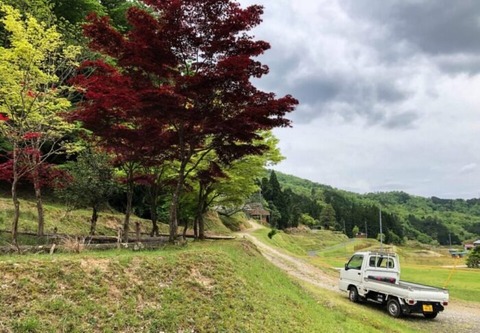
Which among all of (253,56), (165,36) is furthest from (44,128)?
(253,56)

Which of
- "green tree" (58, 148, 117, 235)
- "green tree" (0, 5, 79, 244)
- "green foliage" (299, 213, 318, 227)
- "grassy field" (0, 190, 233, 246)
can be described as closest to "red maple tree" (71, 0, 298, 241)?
"green tree" (0, 5, 79, 244)

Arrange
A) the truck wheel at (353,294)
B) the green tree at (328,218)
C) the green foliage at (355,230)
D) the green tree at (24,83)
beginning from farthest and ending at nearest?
1. the green tree at (328,218)
2. the green foliage at (355,230)
3. the truck wheel at (353,294)
4. the green tree at (24,83)

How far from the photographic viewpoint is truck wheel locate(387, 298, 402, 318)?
42.8 ft

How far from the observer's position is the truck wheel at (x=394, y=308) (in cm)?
1304

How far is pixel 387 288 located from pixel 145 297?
10.5 m

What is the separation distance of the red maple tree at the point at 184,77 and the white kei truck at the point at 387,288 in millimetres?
7503

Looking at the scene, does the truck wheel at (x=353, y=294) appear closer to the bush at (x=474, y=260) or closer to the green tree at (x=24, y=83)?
the green tree at (x=24, y=83)

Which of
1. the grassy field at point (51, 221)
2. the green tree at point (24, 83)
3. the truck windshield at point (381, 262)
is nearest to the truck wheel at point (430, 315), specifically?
the truck windshield at point (381, 262)

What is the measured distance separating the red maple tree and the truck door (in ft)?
24.9

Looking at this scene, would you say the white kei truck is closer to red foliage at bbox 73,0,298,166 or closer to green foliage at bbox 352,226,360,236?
red foliage at bbox 73,0,298,166

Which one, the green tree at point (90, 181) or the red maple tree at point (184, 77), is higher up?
the red maple tree at point (184, 77)

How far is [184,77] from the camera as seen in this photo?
10.8m

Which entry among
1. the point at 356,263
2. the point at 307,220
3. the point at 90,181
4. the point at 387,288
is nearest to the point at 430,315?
the point at 387,288

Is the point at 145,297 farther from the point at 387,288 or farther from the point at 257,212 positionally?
the point at 257,212
